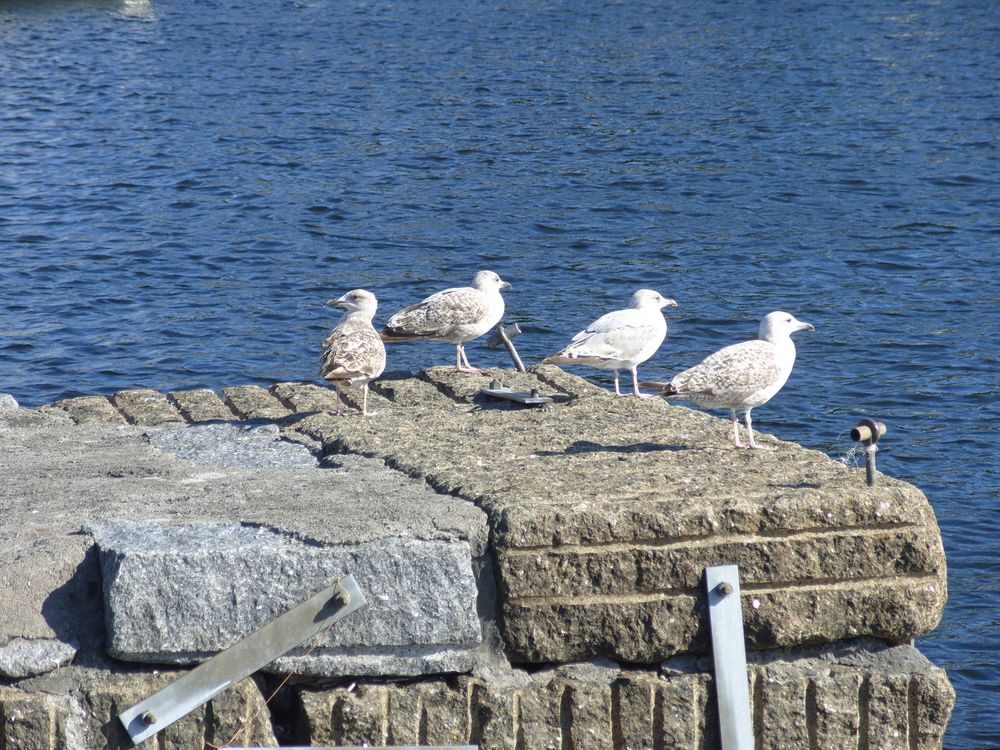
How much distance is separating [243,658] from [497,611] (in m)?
0.69

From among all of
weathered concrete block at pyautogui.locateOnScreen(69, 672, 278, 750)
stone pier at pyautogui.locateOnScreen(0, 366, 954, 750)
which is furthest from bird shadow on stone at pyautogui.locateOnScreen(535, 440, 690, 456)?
weathered concrete block at pyautogui.locateOnScreen(69, 672, 278, 750)

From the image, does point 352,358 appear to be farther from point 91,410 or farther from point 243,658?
point 243,658

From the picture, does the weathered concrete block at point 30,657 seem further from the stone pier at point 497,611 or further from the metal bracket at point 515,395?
the metal bracket at point 515,395

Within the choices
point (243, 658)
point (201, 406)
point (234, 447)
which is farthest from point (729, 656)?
point (201, 406)

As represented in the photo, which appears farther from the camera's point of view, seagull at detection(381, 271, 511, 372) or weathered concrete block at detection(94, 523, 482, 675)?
seagull at detection(381, 271, 511, 372)

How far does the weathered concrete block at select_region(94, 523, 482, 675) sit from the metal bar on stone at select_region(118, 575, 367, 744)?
0.14 feet

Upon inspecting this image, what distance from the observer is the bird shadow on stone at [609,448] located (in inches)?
183

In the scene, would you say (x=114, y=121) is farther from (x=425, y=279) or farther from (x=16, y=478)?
(x=16, y=478)

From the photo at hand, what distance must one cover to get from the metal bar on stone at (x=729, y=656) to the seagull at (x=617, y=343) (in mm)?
4702

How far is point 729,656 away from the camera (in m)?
3.73

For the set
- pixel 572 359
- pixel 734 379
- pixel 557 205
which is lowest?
pixel 557 205

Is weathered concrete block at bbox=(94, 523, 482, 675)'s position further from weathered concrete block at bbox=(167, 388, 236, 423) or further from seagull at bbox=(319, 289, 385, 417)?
seagull at bbox=(319, 289, 385, 417)

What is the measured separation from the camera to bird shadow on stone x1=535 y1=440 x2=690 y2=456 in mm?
4641

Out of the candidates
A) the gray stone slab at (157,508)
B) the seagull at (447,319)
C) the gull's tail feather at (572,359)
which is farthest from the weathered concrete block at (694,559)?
the seagull at (447,319)
